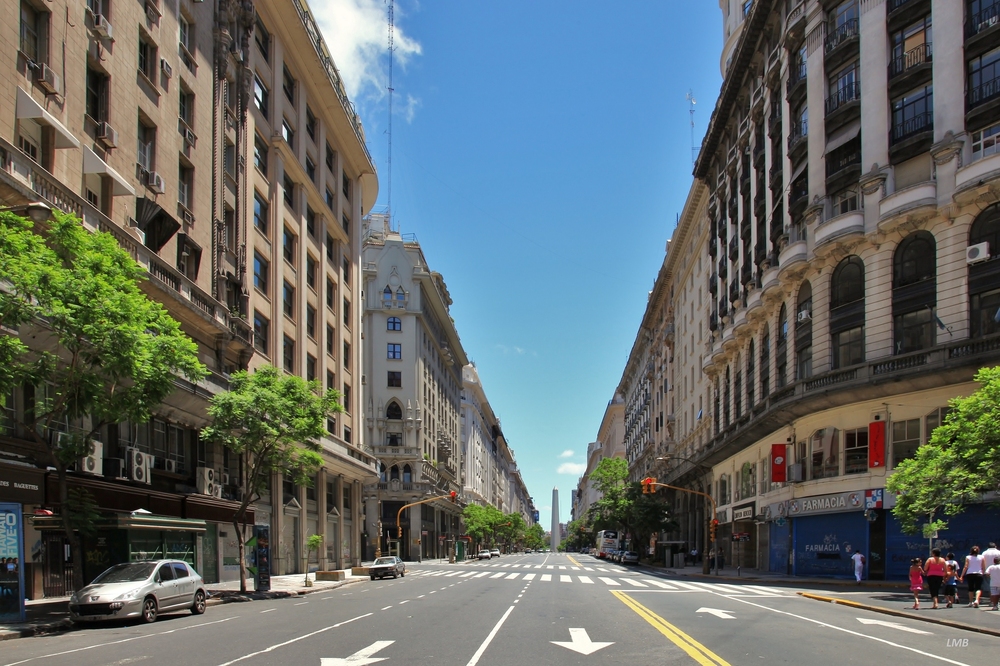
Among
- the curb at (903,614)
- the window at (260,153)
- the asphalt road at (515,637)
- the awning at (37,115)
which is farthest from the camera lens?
the window at (260,153)

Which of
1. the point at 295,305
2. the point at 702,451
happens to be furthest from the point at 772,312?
the point at 295,305

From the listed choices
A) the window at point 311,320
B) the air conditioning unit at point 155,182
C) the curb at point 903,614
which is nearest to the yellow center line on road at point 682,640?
the curb at point 903,614

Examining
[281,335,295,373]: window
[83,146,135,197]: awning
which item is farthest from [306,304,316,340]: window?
[83,146,135,197]: awning

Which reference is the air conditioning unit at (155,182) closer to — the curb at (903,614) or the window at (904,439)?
the curb at (903,614)

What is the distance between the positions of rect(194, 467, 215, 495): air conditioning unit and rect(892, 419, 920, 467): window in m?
30.0

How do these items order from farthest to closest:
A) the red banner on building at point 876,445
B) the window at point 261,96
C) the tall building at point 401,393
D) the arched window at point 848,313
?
1. the tall building at point 401,393
2. the window at point 261,96
3. the arched window at point 848,313
4. the red banner on building at point 876,445

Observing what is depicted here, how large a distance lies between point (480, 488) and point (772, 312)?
116576 millimetres

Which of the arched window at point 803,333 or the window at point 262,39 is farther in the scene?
the window at point 262,39

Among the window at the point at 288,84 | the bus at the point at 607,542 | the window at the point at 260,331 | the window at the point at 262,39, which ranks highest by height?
the window at the point at 262,39

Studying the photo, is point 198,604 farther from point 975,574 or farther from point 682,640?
point 975,574

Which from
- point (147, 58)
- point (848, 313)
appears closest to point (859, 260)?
point (848, 313)

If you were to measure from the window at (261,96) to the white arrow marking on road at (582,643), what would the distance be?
36326 mm

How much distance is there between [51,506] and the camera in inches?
1039

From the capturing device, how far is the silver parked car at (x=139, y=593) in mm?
20469
